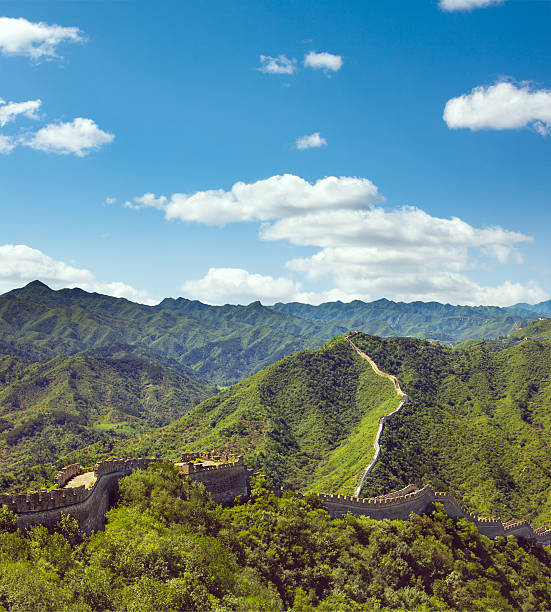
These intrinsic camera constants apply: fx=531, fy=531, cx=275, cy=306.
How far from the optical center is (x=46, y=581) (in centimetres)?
2220

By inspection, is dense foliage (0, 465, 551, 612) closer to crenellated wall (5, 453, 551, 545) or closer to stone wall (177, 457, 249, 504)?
crenellated wall (5, 453, 551, 545)

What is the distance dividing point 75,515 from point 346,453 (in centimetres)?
8409

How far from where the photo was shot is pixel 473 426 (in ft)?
397

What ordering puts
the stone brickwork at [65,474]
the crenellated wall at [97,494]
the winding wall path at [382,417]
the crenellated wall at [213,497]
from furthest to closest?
1. the winding wall path at [382,417]
2. the stone brickwork at [65,474]
3. the crenellated wall at [213,497]
4. the crenellated wall at [97,494]

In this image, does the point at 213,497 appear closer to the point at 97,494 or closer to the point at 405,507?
the point at 97,494

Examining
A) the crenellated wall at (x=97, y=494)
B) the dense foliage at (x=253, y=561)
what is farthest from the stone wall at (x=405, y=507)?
the crenellated wall at (x=97, y=494)

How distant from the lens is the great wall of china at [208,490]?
2697 centimetres

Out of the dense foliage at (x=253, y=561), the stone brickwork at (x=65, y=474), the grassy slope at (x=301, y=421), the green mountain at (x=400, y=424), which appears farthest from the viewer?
the grassy slope at (x=301, y=421)

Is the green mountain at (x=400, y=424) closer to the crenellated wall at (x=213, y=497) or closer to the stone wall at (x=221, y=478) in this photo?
the crenellated wall at (x=213, y=497)

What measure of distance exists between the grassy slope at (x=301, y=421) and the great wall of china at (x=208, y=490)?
26694 millimetres

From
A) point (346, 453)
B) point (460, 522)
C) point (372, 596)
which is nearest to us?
point (372, 596)

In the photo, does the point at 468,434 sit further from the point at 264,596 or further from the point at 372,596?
the point at 264,596

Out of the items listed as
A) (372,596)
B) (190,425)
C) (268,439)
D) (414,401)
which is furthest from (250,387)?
(372,596)

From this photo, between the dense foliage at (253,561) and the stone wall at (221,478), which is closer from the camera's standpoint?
the dense foliage at (253,561)
